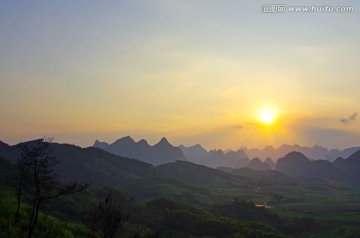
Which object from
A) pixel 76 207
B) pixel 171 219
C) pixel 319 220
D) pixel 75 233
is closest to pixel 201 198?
pixel 319 220

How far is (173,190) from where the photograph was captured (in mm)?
192625

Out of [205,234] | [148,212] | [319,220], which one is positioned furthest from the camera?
[319,220]

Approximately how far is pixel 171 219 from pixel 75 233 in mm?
79146

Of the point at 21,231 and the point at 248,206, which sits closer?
the point at 21,231

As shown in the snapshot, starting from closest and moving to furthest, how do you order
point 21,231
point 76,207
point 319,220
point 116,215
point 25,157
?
point 21,231
point 25,157
point 116,215
point 76,207
point 319,220

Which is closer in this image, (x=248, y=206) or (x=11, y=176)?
(x=11, y=176)

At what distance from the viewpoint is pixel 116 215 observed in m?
23.0

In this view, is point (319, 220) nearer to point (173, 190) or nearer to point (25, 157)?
point (173, 190)

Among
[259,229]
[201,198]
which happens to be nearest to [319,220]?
[259,229]

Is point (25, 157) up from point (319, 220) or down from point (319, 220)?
up

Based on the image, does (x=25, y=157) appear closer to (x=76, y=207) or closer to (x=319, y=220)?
(x=76, y=207)

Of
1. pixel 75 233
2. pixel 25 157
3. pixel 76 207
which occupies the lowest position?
→ pixel 76 207

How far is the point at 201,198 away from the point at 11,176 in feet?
378

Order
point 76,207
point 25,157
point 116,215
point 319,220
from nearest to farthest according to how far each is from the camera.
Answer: point 25,157
point 116,215
point 76,207
point 319,220
